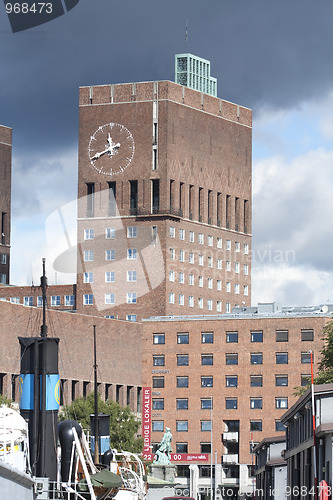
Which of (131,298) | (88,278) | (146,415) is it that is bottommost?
(146,415)

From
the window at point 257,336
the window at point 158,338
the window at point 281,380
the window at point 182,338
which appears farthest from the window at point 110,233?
the window at point 281,380

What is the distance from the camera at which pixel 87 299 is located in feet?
640

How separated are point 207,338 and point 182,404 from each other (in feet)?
27.0

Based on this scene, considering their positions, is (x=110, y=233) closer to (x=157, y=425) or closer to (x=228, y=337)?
(x=228, y=337)

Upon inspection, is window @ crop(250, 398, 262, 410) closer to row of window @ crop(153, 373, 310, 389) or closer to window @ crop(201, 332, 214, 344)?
row of window @ crop(153, 373, 310, 389)

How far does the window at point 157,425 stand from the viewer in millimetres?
165125

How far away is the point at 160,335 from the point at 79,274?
3270cm

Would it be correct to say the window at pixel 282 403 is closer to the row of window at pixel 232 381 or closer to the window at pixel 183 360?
the row of window at pixel 232 381

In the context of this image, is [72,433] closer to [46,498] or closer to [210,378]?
[46,498]

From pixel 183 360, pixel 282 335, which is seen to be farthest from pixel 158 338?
pixel 282 335

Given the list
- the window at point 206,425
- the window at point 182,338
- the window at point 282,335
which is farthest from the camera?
the window at point 182,338

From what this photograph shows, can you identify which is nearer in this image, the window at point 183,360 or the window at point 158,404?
the window at point 183,360

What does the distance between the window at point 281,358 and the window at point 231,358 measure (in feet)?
16.7

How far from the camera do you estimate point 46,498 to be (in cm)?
5016
